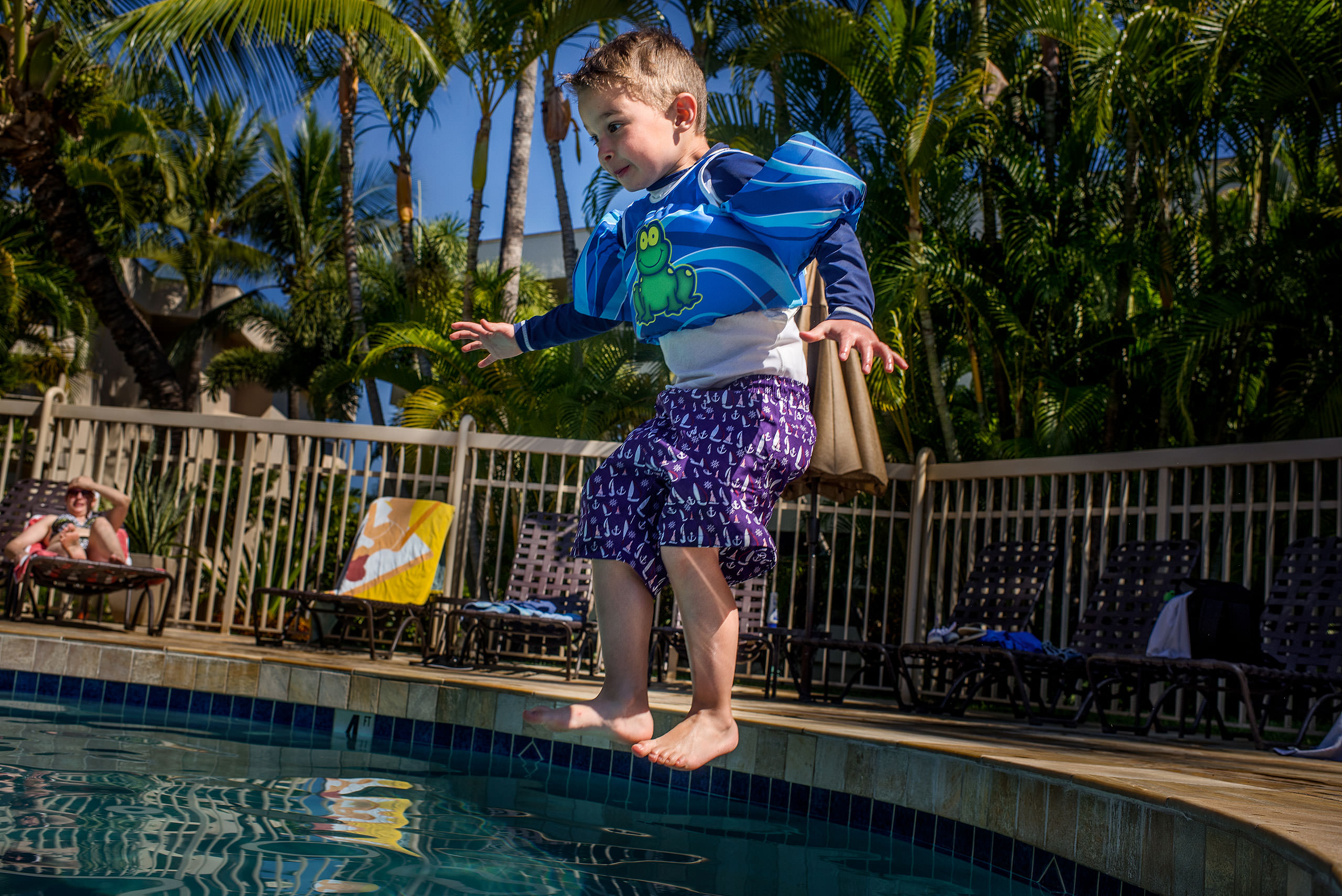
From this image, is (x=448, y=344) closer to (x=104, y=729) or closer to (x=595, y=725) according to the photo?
(x=104, y=729)

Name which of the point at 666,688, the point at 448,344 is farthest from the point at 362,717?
the point at 448,344

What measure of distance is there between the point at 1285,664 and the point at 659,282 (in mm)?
4219

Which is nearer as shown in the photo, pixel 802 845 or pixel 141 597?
pixel 802 845

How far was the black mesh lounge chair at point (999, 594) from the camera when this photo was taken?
19.6ft

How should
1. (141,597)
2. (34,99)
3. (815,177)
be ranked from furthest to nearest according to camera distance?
(34,99)
(141,597)
(815,177)

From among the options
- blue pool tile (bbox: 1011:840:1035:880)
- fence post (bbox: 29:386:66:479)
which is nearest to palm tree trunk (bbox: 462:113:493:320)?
fence post (bbox: 29:386:66:479)

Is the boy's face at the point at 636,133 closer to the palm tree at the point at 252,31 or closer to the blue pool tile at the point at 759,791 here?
the blue pool tile at the point at 759,791

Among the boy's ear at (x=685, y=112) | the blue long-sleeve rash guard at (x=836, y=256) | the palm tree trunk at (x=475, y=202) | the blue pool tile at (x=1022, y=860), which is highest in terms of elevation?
the palm tree trunk at (x=475, y=202)

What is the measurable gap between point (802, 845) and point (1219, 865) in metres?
1.30

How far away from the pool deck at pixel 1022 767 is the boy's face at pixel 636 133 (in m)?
1.58

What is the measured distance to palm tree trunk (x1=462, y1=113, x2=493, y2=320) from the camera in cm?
1127

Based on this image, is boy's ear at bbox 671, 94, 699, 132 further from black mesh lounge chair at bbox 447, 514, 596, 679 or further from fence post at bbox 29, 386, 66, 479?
fence post at bbox 29, 386, 66, 479

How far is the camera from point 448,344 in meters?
10.8

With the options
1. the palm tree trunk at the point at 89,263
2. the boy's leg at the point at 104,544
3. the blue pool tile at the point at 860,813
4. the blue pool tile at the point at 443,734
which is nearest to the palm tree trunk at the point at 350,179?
the palm tree trunk at the point at 89,263
